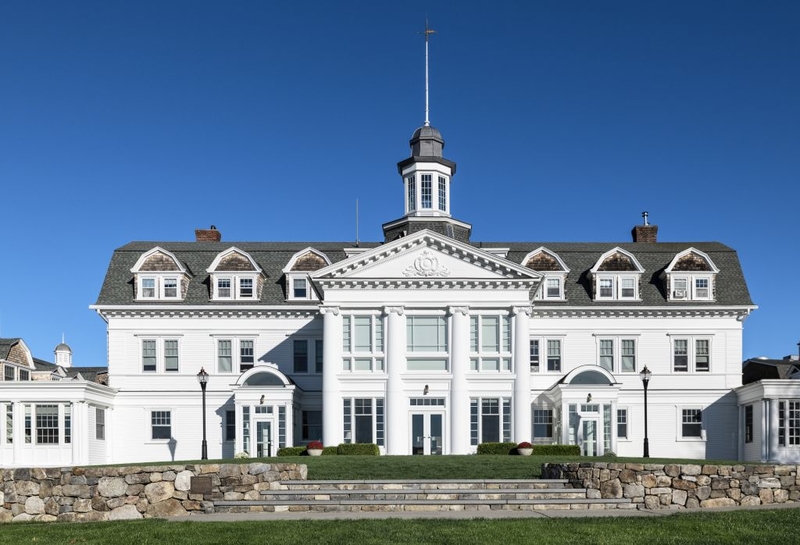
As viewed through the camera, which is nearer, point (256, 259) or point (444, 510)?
point (444, 510)

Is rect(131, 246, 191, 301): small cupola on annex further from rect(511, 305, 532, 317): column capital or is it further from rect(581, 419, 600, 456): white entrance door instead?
rect(581, 419, 600, 456): white entrance door

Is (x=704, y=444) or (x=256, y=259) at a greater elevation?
(x=256, y=259)

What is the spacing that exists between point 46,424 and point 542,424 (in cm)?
→ 2557

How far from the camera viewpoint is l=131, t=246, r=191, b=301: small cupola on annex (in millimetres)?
50219

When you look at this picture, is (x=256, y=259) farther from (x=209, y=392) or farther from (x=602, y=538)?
(x=602, y=538)

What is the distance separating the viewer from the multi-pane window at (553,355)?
50000 mm

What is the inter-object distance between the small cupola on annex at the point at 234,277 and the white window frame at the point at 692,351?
76.6 ft

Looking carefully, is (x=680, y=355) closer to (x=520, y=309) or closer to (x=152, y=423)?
(x=520, y=309)

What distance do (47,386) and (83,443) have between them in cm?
339

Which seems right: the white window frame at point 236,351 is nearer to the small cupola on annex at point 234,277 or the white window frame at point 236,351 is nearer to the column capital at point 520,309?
the small cupola on annex at point 234,277

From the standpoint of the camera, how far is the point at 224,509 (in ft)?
69.4

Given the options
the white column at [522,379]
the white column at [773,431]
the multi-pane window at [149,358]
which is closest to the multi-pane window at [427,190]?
the white column at [522,379]

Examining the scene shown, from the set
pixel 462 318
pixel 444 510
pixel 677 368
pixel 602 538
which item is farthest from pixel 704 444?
pixel 602 538

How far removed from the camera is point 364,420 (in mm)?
43438
